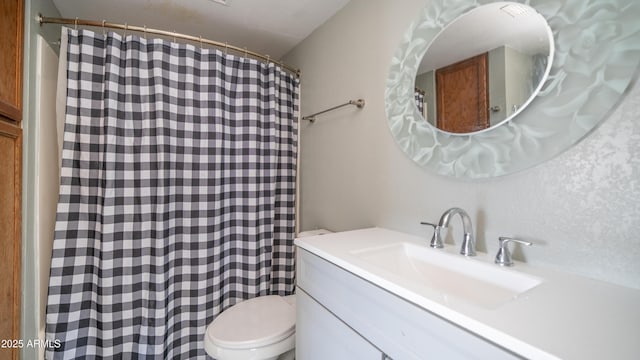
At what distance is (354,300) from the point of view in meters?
0.76

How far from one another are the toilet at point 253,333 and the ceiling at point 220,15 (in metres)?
1.80

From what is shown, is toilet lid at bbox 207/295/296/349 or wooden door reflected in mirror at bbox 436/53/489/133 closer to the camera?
wooden door reflected in mirror at bbox 436/53/489/133

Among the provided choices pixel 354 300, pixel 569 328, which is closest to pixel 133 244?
pixel 354 300

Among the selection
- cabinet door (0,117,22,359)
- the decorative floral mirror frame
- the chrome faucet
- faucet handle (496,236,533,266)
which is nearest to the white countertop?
faucet handle (496,236,533,266)

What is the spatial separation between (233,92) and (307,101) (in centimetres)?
56

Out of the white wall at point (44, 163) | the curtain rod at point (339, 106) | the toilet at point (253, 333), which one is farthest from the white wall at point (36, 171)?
the curtain rod at point (339, 106)

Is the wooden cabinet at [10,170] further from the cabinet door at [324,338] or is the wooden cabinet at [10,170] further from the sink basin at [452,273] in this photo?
the sink basin at [452,273]

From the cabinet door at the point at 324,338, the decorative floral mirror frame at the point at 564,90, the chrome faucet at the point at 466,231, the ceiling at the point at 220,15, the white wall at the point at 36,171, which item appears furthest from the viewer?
the ceiling at the point at 220,15

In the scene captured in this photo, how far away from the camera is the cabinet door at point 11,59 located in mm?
913

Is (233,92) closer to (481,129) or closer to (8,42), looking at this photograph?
(8,42)

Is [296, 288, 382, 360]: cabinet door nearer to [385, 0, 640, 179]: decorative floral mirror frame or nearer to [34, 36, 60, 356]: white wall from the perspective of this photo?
[385, 0, 640, 179]: decorative floral mirror frame

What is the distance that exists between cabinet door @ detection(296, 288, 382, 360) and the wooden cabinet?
103 cm

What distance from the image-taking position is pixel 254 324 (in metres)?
1.29

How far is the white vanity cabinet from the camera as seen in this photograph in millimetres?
515
